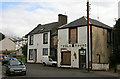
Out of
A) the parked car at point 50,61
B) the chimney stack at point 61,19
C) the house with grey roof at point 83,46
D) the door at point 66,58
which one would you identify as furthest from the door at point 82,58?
the chimney stack at point 61,19

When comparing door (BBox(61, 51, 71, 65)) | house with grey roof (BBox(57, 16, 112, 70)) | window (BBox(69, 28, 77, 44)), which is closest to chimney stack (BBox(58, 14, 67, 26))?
house with grey roof (BBox(57, 16, 112, 70))

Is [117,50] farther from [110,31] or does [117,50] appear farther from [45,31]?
[45,31]

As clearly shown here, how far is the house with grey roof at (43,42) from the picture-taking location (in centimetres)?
3547

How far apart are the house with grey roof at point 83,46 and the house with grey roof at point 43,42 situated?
18.2 ft

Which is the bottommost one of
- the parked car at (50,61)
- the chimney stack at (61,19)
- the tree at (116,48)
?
the parked car at (50,61)

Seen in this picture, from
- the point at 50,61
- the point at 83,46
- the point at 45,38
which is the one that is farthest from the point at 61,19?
the point at 83,46

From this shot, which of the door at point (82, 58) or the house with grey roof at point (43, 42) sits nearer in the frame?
the door at point (82, 58)

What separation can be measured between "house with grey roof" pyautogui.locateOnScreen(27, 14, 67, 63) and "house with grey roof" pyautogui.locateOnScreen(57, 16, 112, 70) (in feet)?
18.2

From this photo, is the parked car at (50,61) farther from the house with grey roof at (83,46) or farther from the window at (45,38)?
the window at (45,38)

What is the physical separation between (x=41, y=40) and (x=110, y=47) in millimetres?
14560

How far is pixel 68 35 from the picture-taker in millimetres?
28719

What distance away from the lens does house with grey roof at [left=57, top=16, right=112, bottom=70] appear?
86.1 ft

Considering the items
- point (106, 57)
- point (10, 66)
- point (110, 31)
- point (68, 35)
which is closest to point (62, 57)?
point (68, 35)

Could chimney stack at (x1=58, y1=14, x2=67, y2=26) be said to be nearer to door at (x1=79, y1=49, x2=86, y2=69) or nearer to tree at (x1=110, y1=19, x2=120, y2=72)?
door at (x1=79, y1=49, x2=86, y2=69)
